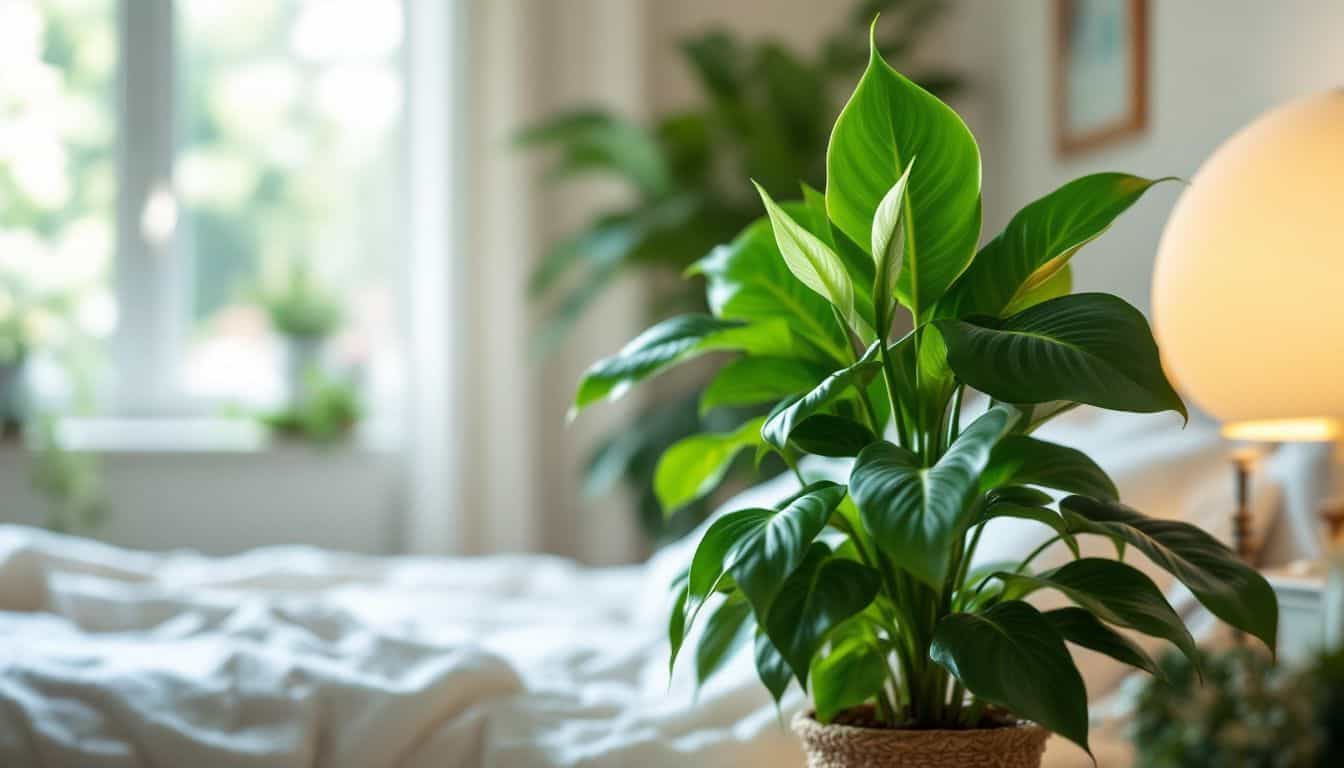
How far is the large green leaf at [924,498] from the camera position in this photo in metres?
0.83

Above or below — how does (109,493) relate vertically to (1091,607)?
below

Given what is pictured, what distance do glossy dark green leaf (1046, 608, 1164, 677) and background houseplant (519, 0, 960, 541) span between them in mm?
2090

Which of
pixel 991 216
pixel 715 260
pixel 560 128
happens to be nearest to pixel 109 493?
pixel 560 128

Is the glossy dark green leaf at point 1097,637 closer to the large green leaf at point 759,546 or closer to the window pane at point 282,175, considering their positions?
the large green leaf at point 759,546

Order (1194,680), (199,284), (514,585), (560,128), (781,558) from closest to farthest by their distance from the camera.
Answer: (781,558)
(1194,680)
(514,585)
(560,128)
(199,284)

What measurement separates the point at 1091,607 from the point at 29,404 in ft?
10.9

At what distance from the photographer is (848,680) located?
108 cm

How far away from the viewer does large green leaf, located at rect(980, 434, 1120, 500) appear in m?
1.00

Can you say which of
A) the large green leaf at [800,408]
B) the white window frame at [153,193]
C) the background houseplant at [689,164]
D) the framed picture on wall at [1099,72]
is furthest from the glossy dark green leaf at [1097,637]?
the white window frame at [153,193]

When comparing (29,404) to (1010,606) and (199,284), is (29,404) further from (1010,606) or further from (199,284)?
(1010,606)

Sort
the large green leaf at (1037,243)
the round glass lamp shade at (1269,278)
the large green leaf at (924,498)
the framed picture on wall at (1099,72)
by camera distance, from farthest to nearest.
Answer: the framed picture on wall at (1099,72) < the round glass lamp shade at (1269,278) < the large green leaf at (1037,243) < the large green leaf at (924,498)

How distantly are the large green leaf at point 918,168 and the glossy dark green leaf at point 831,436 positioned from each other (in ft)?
0.36

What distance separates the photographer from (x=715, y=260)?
1344mm

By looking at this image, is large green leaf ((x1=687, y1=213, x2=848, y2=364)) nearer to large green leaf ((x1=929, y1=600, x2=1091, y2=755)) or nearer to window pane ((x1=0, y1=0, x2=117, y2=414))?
large green leaf ((x1=929, y1=600, x2=1091, y2=755))
